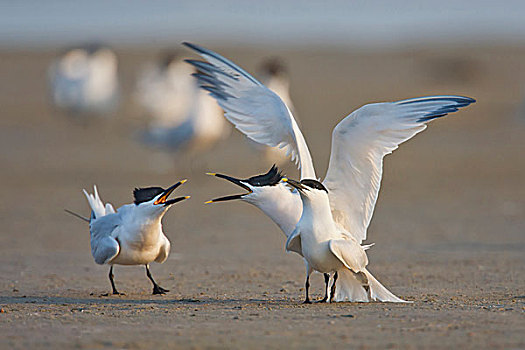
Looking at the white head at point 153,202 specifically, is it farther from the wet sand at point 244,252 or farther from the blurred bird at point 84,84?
the blurred bird at point 84,84

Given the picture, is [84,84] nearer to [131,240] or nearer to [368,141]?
[131,240]

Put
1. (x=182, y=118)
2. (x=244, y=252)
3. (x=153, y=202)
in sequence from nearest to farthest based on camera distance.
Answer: (x=153, y=202) < (x=244, y=252) < (x=182, y=118)

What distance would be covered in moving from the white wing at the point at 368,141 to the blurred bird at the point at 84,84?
1650 centimetres

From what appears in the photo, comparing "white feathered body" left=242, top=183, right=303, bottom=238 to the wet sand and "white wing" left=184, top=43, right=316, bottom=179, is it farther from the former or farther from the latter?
the wet sand

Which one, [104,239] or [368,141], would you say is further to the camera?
[104,239]

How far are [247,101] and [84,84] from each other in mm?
15811

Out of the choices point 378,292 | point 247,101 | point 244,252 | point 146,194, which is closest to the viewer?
point 378,292

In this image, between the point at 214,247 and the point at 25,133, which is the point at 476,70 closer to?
the point at 25,133

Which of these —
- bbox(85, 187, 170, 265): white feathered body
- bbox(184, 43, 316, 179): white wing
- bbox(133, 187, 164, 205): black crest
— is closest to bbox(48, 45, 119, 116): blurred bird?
bbox(184, 43, 316, 179): white wing

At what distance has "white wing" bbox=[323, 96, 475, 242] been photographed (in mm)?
6613

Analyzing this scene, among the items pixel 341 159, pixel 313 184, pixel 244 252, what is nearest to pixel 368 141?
pixel 341 159

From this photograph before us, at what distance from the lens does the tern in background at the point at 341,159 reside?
6.18 meters

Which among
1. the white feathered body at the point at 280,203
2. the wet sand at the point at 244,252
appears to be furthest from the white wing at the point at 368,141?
the wet sand at the point at 244,252

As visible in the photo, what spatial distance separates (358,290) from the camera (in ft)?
21.3
